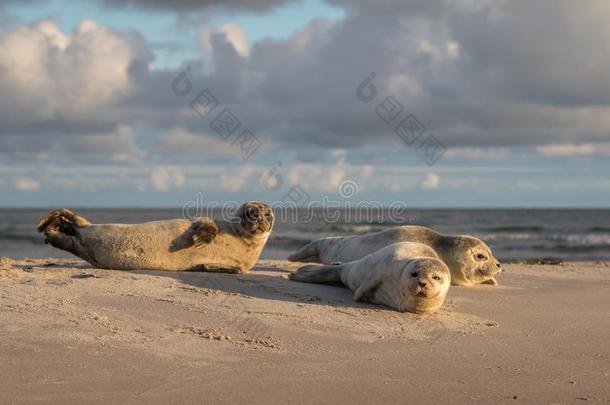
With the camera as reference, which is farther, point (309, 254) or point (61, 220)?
point (309, 254)

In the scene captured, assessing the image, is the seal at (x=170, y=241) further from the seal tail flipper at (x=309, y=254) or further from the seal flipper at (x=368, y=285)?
the seal tail flipper at (x=309, y=254)

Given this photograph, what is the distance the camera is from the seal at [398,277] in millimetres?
6996

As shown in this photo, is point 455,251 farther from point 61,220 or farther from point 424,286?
point 61,220

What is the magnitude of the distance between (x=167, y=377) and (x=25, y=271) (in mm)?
4829

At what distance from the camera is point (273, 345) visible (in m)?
5.48

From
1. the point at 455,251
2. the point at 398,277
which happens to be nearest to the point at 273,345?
the point at 398,277

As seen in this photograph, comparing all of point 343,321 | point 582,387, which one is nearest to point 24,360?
point 343,321

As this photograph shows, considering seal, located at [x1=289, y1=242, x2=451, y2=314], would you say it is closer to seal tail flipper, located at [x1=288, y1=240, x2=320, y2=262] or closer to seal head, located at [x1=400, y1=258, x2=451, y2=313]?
seal head, located at [x1=400, y1=258, x2=451, y2=313]

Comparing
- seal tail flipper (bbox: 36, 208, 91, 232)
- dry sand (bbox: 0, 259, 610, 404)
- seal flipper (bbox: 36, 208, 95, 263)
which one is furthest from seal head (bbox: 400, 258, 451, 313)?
seal tail flipper (bbox: 36, 208, 91, 232)

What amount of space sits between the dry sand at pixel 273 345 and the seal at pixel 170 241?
803 mm

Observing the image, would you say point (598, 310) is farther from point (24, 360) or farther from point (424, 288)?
point (24, 360)

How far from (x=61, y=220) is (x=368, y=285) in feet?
14.6

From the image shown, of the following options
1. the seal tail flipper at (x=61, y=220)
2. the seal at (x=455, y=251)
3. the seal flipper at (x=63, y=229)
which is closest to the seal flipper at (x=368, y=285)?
the seal at (x=455, y=251)

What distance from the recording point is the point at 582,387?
15.2 feet
